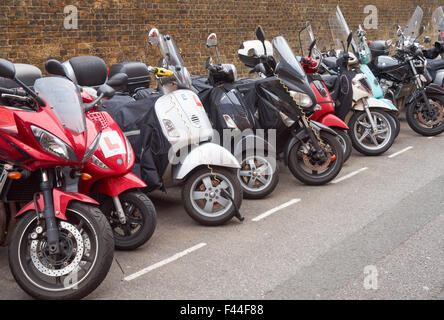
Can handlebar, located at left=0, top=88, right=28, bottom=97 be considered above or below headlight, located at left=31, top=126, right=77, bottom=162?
above

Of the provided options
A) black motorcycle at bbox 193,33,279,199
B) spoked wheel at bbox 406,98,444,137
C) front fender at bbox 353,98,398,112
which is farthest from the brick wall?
black motorcycle at bbox 193,33,279,199

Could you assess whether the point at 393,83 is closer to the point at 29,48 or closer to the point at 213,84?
the point at 213,84

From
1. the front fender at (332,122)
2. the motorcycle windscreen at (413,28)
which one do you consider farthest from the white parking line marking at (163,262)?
the motorcycle windscreen at (413,28)

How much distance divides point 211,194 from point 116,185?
3.29 feet

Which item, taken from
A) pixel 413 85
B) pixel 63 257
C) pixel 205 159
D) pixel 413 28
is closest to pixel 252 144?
pixel 205 159

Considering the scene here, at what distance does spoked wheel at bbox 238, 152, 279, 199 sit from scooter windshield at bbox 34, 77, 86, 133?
2.39 metres

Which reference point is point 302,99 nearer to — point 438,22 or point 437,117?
point 437,117

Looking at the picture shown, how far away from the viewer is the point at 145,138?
5188 mm

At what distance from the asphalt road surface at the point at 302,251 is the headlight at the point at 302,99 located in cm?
90

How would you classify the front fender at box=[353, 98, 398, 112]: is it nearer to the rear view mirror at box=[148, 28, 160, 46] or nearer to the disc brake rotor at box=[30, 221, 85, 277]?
the rear view mirror at box=[148, 28, 160, 46]

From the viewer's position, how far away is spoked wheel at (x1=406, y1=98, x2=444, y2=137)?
8688mm

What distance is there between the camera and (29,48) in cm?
890
